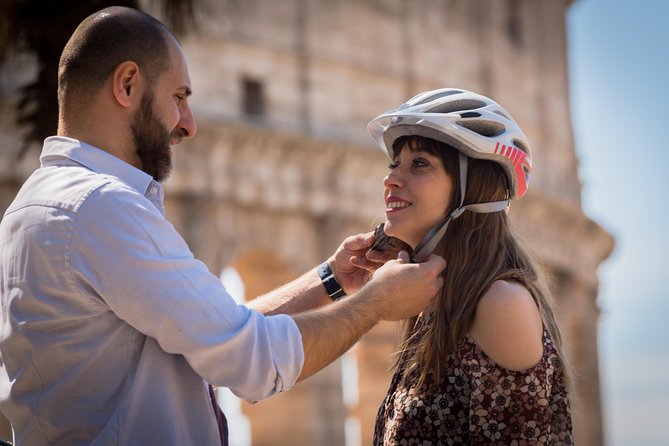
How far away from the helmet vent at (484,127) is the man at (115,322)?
2.93 feet

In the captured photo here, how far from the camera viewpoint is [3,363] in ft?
10.8

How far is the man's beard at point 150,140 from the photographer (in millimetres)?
3511

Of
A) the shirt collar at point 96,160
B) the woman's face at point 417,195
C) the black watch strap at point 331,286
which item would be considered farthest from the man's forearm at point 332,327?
the black watch strap at point 331,286

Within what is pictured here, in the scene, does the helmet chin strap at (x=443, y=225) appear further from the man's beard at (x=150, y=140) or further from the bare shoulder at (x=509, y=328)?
the man's beard at (x=150, y=140)

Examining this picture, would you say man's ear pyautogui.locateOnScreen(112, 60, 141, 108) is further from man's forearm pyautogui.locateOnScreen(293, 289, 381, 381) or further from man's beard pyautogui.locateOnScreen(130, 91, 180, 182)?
man's forearm pyautogui.locateOnScreen(293, 289, 381, 381)

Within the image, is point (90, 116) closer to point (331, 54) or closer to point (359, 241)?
point (359, 241)

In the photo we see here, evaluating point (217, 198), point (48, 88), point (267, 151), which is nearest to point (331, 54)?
point (267, 151)

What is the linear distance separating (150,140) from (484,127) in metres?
1.21

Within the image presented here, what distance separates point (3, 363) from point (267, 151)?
54.5 ft

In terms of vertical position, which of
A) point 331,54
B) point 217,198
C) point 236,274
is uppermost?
point 331,54

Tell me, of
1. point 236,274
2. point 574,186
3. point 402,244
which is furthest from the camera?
point 574,186

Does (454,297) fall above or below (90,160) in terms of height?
below

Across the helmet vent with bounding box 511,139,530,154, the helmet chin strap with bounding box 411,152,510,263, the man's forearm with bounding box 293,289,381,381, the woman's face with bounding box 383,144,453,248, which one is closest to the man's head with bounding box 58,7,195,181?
the man's forearm with bounding box 293,289,381,381

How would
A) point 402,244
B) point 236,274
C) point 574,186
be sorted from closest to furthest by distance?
point 402,244
point 236,274
point 574,186
